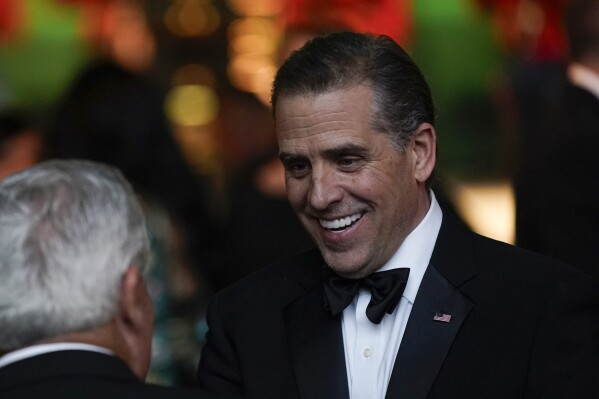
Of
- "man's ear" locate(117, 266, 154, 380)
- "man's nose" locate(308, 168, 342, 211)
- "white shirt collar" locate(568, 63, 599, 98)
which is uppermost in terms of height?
"white shirt collar" locate(568, 63, 599, 98)

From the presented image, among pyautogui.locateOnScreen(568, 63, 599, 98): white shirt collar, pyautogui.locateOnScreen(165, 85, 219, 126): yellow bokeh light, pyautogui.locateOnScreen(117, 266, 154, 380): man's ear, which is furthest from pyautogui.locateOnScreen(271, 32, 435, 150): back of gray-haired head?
pyautogui.locateOnScreen(165, 85, 219, 126): yellow bokeh light

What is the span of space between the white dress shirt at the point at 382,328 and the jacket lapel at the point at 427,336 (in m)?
0.05

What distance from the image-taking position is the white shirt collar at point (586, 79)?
4285mm

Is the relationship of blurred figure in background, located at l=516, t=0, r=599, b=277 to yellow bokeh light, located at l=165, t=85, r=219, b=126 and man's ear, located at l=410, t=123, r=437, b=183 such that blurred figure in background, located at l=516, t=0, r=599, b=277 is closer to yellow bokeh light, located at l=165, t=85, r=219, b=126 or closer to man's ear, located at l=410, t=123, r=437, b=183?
man's ear, located at l=410, t=123, r=437, b=183

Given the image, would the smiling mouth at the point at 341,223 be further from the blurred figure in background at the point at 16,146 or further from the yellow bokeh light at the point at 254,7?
the yellow bokeh light at the point at 254,7

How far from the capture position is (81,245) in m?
2.67

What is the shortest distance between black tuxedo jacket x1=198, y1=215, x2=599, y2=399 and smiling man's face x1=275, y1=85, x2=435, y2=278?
0.16 m

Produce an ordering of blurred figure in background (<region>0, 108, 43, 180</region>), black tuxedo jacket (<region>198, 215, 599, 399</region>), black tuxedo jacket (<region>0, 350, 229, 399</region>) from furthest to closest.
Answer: blurred figure in background (<region>0, 108, 43, 180</region>)
black tuxedo jacket (<region>198, 215, 599, 399</region>)
black tuxedo jacket (<region>0, 350, 229, 399</region>)

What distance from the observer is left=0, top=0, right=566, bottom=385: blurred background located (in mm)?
5246

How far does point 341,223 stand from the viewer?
3.36m

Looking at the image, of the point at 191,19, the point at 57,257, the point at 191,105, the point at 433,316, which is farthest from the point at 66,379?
the point at 191,19

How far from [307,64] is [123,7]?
15.6ft

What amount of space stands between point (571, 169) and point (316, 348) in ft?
3.95

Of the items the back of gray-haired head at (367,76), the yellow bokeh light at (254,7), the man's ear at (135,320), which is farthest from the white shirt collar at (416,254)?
the yellow bokeh light at (254,7)
